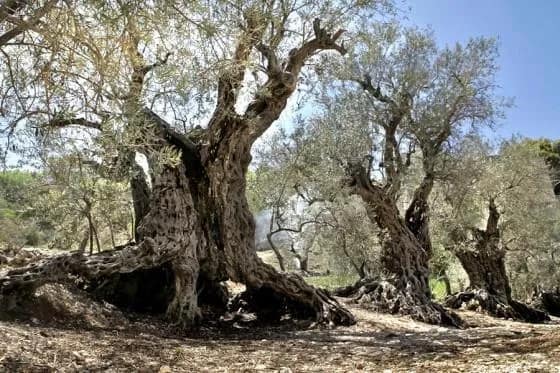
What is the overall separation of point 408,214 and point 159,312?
9011 millimetres

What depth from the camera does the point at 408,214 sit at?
51.4 ft

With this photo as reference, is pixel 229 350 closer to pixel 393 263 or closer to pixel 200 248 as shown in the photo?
pixel 200 248

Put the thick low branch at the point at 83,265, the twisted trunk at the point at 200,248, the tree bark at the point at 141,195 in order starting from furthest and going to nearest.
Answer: the tree bark at the point at 141,195, the twisted trunk at the point at 200,248, the thick low branch at the point at 83,265

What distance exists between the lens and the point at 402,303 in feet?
42.7

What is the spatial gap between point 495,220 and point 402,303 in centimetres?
756

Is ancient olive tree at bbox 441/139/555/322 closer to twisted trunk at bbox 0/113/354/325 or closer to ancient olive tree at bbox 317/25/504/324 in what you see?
ancient olive tree at bbox 317/25/504/324

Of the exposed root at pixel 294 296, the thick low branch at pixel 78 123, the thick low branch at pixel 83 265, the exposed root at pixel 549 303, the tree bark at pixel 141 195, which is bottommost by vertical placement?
the exposed root at pixel 549 303

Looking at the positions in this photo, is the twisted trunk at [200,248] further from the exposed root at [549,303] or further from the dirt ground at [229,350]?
the exposed root at [549,303]

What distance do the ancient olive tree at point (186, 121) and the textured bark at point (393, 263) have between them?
387 cm

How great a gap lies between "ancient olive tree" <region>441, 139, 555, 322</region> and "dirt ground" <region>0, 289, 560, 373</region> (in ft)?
32.8

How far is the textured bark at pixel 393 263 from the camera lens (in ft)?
43.7

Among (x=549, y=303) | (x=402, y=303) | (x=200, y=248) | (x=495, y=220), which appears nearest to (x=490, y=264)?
(x=495, y=220)

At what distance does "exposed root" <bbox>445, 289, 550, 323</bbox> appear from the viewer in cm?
1659

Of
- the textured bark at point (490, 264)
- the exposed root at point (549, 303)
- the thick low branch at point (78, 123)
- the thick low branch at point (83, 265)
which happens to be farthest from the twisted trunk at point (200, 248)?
the exposed root at point (549, 303)
